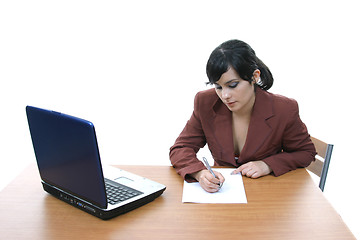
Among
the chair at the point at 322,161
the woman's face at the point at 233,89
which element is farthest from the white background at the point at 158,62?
the woman's face at the point at 233,89

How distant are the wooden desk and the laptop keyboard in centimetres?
6

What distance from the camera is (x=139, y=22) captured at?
9.43ft

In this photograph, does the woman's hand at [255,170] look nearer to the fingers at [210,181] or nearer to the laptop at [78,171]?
the fingers at [210,181]

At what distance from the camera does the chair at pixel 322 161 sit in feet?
5.96

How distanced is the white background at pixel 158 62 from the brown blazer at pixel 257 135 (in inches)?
43.4

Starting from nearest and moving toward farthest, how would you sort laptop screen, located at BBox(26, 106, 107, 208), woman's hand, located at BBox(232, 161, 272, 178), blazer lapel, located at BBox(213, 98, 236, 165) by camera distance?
1. laptop screen, located at BBox(26, 106, 107, 208)
2. woman's hand, located at BBox(232, 161, 272, 178)
3. blazer lapel, located at BBox(213, 98, 236, 165)

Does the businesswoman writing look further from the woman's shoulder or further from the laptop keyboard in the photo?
the laptop keyboard

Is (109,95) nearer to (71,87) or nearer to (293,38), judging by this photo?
(71,87)

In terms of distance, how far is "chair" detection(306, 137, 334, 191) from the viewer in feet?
5.96

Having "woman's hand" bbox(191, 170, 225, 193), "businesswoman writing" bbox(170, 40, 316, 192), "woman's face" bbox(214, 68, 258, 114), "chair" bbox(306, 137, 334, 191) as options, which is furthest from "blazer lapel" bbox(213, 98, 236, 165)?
"chair" bbox(306, 137, 334, 191)

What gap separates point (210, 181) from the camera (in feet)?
4.97

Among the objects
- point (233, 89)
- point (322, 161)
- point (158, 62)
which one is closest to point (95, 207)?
point (233, 89)

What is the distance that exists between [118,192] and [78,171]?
203 mm
